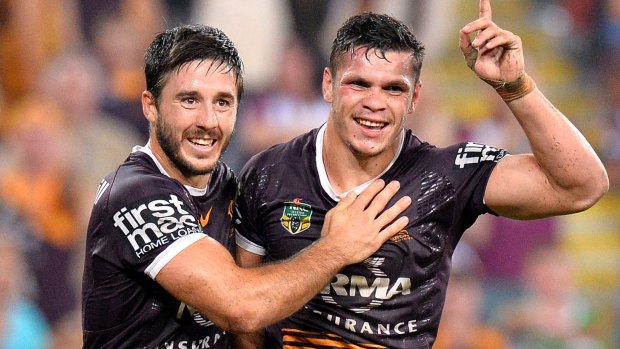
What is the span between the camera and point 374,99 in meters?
3.91

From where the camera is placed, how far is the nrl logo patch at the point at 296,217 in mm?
4074

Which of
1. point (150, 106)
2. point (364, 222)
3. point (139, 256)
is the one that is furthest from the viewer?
point (150, 106)

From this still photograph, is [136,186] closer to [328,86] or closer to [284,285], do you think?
[284,285]

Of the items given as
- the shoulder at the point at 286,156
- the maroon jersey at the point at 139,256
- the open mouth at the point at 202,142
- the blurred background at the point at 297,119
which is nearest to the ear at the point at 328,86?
the shoulder at the point at 286,156

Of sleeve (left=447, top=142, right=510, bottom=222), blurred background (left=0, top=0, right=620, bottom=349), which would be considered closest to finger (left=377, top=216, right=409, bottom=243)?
sleeve (left=447, top=142, right=510, bottom=222)

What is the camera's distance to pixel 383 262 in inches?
156

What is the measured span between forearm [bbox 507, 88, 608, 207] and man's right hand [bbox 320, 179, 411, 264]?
591mm

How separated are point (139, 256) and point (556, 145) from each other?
5.37 feet

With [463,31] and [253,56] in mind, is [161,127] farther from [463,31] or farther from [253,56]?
[253,56]

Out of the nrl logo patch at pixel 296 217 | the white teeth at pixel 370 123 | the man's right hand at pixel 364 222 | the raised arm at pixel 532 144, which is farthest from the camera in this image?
the nrl logo patch at pixel 296 217

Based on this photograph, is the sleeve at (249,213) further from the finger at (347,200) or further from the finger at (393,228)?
the finger at (393,228)

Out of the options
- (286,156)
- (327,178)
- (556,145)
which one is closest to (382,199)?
(327,178)

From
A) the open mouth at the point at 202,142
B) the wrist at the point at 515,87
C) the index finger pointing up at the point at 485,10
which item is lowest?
the open mouth at the point at 202,142

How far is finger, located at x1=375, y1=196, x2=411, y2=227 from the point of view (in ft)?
12.9
